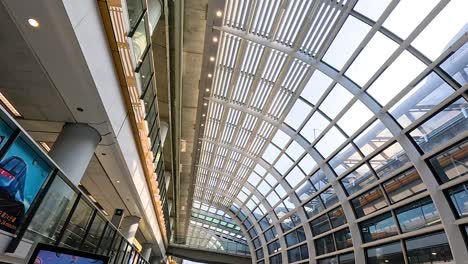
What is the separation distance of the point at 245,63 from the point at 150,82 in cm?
487

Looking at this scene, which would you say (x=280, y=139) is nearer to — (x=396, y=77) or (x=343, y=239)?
(x=343, y=239)

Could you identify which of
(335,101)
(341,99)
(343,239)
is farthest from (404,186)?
(343,239)

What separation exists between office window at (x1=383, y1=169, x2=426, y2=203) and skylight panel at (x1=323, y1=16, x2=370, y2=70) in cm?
432

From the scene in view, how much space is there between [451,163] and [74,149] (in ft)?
32.2

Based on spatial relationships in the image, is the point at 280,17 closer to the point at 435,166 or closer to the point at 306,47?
the point at 306,47

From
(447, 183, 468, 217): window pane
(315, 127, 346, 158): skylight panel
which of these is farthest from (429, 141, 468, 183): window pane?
(315, 127, 346, 158): skylight panel

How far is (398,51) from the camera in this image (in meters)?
8.06

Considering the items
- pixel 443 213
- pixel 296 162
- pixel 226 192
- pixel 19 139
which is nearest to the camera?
pixel 19 139

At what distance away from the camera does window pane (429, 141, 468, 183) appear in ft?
25.1

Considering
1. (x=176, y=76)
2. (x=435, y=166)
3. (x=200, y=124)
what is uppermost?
(x=200, y=124)

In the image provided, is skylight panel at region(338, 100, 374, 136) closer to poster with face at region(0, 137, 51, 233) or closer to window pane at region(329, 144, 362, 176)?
window pane at region(329, 144, 362, 176)

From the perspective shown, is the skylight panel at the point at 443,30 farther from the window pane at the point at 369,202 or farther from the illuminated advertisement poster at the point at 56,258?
the illuminated advertisement poster at the point at 56,258

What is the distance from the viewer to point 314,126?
1280 cm

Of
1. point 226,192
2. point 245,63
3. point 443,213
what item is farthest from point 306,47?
point 226,192
